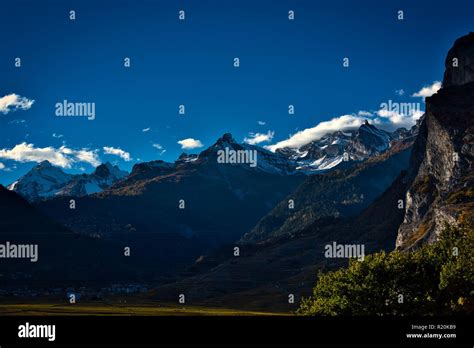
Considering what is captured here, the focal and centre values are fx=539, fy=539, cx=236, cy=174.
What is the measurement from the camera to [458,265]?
68312 mm

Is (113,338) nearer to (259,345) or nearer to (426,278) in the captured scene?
(259,345)

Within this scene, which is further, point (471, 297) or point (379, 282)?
point (379, 282)

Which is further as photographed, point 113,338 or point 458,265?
point 458,265

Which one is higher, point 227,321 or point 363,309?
point 227,321

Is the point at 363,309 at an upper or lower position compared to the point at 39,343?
lower

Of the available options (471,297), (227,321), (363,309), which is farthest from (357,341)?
(363,309)

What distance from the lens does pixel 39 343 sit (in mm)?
24016

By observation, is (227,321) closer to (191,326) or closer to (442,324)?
(191,326)

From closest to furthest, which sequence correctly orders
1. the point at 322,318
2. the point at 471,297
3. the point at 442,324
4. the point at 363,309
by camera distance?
the point at 322,318 < the point at 442,324 < the point at 471,297 < the point at 363,309

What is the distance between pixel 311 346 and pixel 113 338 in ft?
30.2

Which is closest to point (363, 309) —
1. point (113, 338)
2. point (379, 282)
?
point (379, 282)

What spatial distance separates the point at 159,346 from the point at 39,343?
17.4ft

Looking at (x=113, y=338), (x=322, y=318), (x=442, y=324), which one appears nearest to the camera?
(x=113, y=338)

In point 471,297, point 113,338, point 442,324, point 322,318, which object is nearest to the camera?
point 113,338
